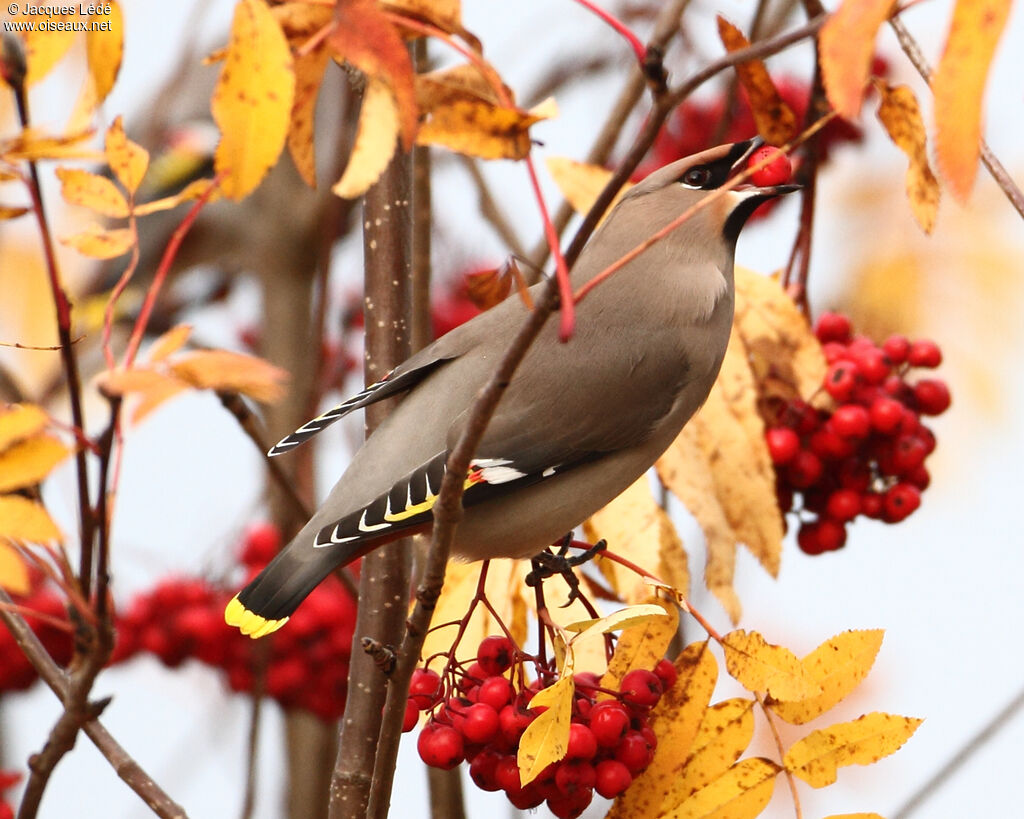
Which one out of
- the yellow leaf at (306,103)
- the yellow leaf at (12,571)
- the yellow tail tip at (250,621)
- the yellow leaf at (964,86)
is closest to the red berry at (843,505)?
the yellow tail tip at (250,621)

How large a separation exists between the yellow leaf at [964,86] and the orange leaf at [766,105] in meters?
1.19

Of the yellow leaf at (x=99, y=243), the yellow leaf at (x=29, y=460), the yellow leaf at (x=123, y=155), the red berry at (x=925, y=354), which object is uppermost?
the red berry at (x=925, y=354)

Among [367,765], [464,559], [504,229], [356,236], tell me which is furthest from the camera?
[356,236]

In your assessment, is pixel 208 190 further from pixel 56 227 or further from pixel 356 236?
pixel 356 236

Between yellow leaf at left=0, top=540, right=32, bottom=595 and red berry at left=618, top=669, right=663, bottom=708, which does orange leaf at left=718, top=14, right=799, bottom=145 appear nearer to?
red berry at left=618, top=669, right=663, bottom=708

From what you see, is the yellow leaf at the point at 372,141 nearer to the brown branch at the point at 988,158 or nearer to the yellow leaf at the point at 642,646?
the brown branch at the point at 988,158

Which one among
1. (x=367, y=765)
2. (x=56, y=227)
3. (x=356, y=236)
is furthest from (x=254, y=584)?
(x=356, y=236)

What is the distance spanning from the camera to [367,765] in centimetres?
215

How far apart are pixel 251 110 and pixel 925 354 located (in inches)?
67.4

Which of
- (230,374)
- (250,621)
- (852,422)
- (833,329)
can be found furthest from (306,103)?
(833,329)

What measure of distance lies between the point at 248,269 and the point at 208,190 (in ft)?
9.05

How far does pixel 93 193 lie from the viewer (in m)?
1.61

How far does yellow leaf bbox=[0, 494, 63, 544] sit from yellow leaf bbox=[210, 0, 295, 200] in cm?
35

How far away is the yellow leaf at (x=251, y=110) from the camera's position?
132cm
